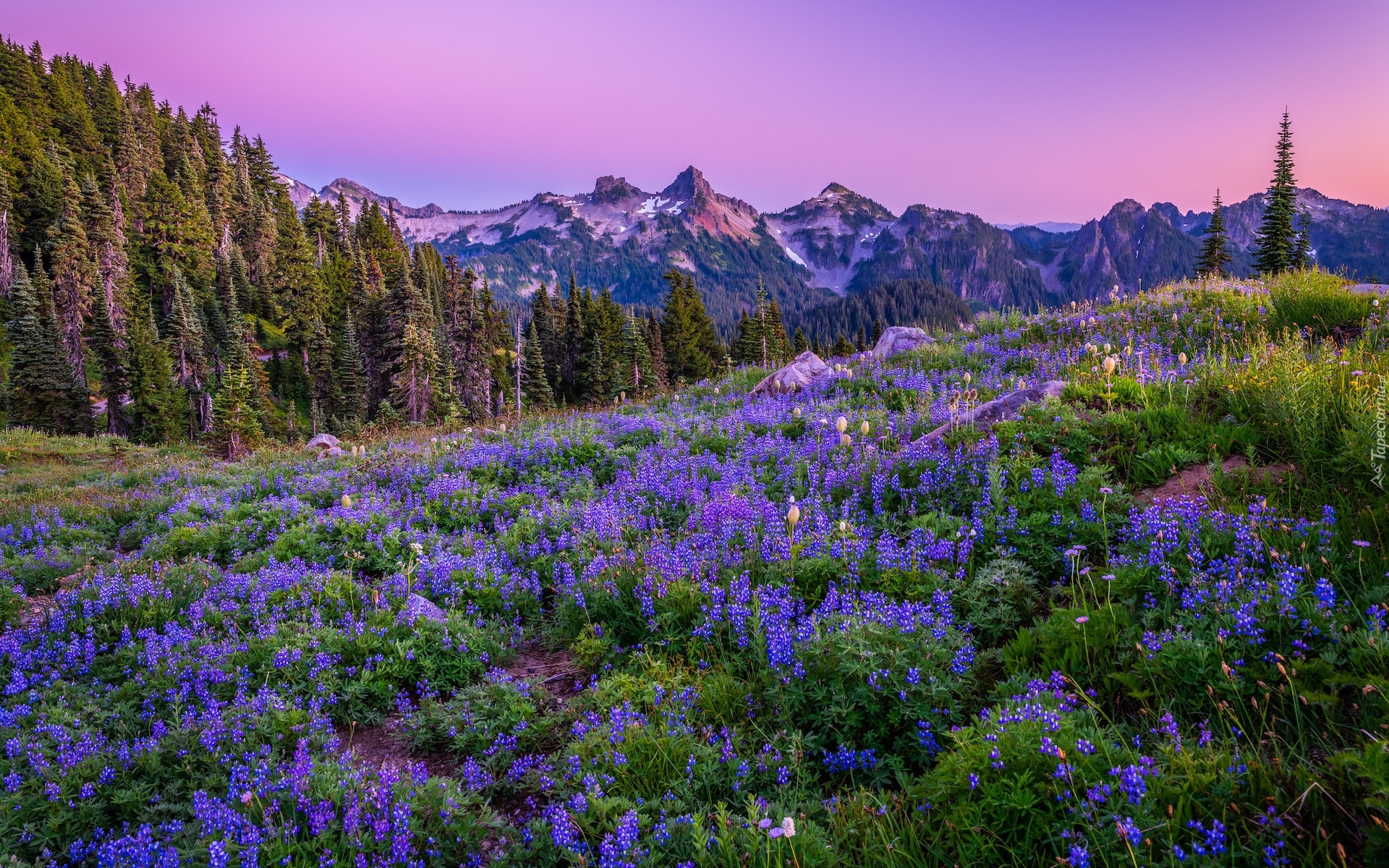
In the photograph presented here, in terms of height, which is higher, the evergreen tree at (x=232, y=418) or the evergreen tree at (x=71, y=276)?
the evergreen tree at (x=71, y=276)

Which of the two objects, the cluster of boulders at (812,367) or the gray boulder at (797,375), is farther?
the cluster of boulders at (812,367)

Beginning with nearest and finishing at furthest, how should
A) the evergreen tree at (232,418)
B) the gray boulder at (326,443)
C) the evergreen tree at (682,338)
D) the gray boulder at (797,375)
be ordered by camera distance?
the gray boulder at (797,375), the gray boulder at (326,443), the evergreen tree at (232,418), the evergreen tree at (682,338)

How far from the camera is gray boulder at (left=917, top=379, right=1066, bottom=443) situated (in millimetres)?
7719

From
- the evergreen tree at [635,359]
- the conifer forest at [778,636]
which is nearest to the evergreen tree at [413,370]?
the evergreen tree at [635,359]

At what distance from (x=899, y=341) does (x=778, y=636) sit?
51.5 ft

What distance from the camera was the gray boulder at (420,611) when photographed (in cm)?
557

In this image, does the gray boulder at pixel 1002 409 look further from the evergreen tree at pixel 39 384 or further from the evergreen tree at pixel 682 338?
the evergreen tree at pixel 682 338

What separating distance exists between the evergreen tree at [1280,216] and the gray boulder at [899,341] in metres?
34.7

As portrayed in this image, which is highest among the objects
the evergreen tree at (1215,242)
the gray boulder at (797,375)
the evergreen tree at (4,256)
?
the evergreen tree at (4,256)

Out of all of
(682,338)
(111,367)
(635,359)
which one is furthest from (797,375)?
(111,367)

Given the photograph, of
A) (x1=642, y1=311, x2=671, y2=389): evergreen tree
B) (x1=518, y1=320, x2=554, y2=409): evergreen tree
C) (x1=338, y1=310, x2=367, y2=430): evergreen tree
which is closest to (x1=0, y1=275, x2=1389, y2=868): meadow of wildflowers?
(x1=518, y1=320, x2=554, y2=409): evergreen tree

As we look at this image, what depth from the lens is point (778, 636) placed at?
431 cm

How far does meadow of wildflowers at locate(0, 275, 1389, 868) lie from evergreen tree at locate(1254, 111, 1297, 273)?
41482 millimetres

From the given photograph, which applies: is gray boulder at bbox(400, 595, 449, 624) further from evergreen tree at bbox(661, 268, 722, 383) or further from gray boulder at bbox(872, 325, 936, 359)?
evergreen tree at bbox(661, 268, 722, 383)
